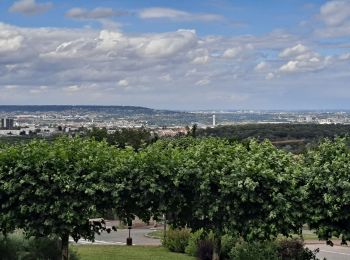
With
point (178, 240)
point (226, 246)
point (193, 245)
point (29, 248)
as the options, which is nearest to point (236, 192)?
point (29, 248)

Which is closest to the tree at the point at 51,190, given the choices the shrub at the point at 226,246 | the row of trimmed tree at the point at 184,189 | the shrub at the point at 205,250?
the row of trimmed tree at the point at 184,189

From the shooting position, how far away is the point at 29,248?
17.0 metres

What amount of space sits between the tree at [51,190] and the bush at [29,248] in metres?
1.77

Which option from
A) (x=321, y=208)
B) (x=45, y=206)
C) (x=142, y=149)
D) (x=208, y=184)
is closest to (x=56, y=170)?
(x=45, y=206)

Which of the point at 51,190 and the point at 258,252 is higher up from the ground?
the point at 51,190

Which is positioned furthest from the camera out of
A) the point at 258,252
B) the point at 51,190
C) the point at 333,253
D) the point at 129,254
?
the point at 333,253

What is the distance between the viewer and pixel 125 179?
14664 millimetres

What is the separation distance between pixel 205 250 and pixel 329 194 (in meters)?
8.22

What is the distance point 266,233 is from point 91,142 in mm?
5128

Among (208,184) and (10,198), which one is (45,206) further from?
(208,184)

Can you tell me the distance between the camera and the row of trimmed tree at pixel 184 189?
562 inches

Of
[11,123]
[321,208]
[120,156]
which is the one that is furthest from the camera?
[11,123]

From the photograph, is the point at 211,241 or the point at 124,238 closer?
the point at 211,241

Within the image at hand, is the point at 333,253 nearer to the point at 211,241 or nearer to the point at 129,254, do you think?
the point at 211,241
